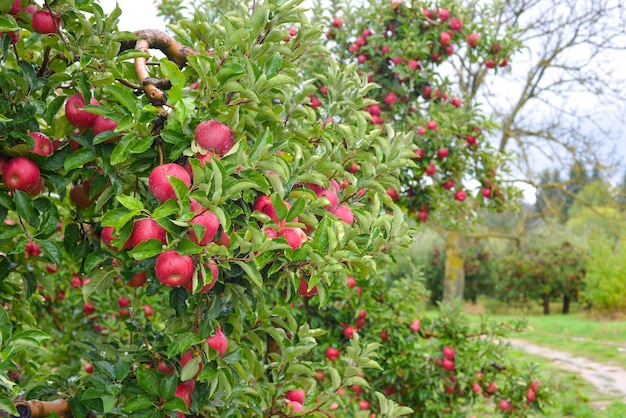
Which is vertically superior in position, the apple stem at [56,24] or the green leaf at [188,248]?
the apple stem at [56,24]

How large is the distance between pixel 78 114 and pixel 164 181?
36cm

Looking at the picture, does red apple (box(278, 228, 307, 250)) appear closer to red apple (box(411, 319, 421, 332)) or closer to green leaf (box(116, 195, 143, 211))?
green leaf (box(116, 195, 143, 211))

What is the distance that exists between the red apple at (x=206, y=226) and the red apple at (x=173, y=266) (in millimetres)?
41

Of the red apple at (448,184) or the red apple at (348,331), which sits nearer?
the red apple at (348,331)

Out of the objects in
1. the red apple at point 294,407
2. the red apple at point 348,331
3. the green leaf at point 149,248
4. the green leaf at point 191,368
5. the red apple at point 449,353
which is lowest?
the red apple at point 449,353

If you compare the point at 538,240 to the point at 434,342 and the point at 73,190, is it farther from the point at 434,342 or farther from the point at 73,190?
the point at 73,190

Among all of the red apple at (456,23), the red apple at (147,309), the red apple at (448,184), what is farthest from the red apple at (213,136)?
the red apple at (456,23)

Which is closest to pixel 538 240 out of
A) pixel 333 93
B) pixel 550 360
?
pixel 550 360

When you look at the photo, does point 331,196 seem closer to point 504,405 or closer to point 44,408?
point 44,408

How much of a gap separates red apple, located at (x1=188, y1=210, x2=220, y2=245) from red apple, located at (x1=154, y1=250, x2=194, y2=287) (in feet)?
0.14

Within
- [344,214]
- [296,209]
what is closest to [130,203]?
[296,209]

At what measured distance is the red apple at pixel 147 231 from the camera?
1094 millimetres

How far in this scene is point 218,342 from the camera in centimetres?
135

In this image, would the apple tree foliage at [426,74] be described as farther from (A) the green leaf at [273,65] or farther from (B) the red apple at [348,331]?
(A) the green leaf at [273,65]
